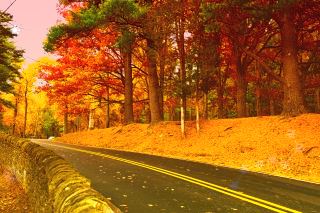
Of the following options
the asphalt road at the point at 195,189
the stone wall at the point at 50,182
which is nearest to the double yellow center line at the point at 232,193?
the asphalt road at the point at 195,189

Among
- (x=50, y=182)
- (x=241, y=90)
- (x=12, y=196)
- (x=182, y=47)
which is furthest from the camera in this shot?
(x=241, y=90)

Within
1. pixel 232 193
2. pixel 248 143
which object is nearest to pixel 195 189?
pixel 232 193

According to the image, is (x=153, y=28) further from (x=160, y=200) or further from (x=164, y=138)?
(x=160, y=200)

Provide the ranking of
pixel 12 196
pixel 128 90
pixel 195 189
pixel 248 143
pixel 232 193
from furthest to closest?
pixel 128 90
pixel 248 143
pixel 12 196
pixel 195 189
pixel 232 193

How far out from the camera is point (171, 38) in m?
22.4

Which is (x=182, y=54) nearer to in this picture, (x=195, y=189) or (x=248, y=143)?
(x=248, y=143)

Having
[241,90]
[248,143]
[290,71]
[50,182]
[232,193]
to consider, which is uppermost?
[290,71]

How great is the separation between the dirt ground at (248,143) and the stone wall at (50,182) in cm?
808

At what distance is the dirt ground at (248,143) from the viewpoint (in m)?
15.3

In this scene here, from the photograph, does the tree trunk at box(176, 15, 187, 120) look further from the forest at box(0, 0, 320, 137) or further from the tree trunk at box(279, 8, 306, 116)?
the tree trunk at box(279, 8, 306, 116)

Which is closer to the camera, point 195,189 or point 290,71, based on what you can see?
point 195,189

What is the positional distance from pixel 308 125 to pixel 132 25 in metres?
11.4

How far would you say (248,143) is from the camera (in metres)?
18.3

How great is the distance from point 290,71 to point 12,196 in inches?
501
